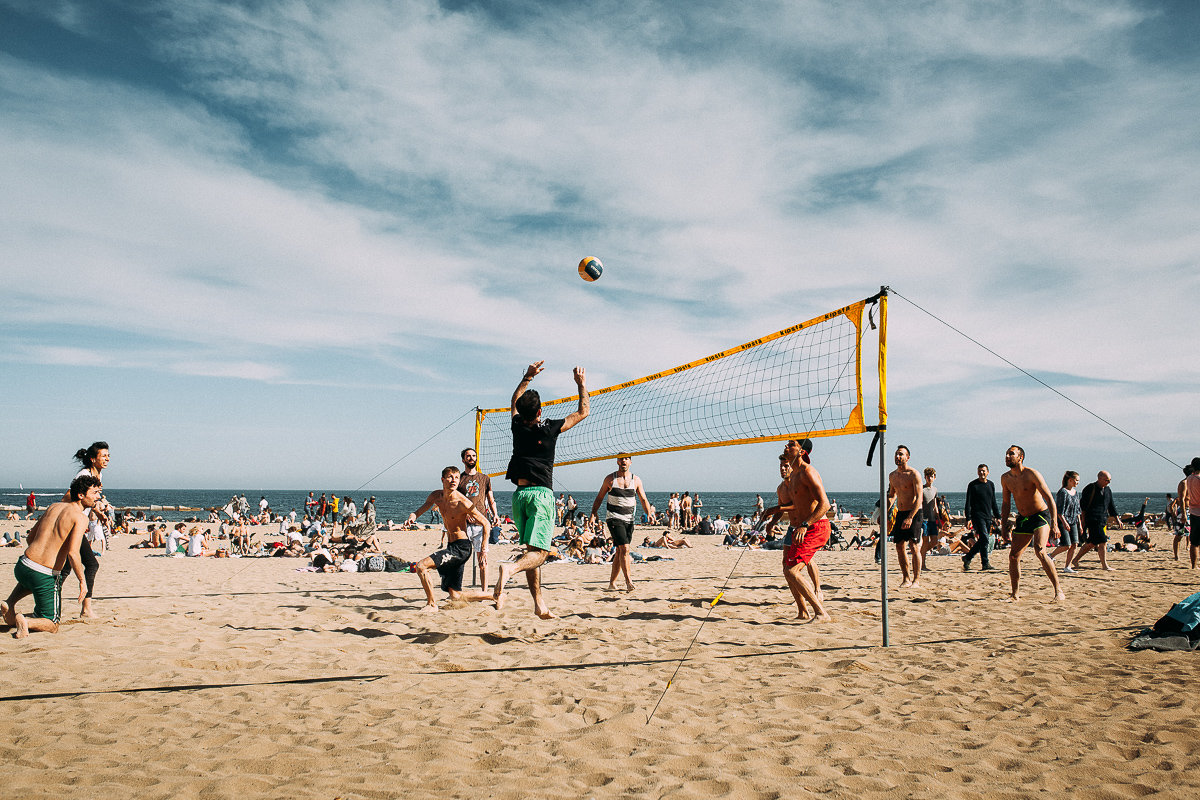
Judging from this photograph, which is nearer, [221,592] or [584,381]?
[584,381]

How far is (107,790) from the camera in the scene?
8.10 ft

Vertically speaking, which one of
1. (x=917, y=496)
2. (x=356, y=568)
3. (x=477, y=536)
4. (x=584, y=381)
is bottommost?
(x=356, y=568)

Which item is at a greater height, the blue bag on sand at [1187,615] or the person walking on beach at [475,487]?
the person walking on beach at [475,487]

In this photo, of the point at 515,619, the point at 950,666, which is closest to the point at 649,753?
the point at 950,666

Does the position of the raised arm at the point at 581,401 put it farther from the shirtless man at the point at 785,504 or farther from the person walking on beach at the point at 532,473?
the shirtless man at the point at 785,504

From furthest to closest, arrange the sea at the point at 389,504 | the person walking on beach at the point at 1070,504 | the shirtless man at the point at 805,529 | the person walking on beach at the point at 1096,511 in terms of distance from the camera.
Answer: the sea at the point at 389,504, the person walking on beach at the point at 1070,504, the person walking on beach at the point at 1096,511, the shirtless man at the point at 805,529

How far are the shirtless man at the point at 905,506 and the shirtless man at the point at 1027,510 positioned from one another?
0.95m

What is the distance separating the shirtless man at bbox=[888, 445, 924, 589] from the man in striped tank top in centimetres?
271

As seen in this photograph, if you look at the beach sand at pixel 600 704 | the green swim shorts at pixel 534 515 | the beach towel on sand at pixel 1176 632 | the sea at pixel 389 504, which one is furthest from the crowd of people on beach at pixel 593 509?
the sea at pixel 389 504

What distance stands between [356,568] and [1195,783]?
10.0 metres

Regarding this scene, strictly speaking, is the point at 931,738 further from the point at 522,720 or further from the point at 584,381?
the point at 584,381

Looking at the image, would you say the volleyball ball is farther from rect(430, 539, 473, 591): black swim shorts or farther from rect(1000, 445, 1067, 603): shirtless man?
rect(1000, 445, 1067, 603): shirtless man

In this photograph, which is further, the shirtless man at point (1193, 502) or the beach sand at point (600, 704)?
the shirtless man at point (1193, 502)

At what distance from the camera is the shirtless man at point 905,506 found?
7.41m
